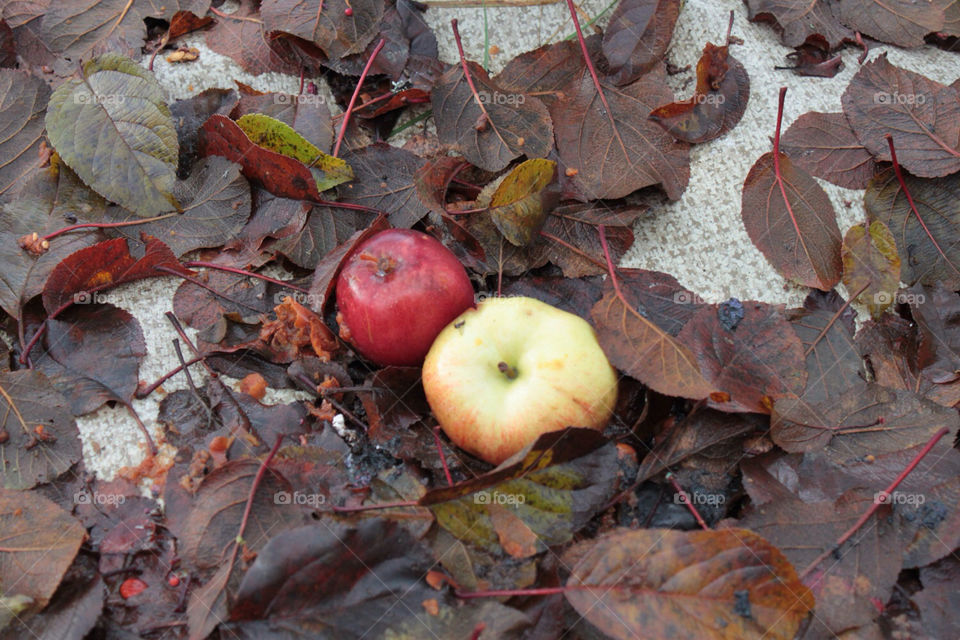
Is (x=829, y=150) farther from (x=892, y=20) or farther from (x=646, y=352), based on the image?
(x=646, y=352)

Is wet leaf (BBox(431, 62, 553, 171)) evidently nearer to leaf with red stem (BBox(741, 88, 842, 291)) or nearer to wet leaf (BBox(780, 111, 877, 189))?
leaf with red stem (BBox(741, 88, 842, 291))

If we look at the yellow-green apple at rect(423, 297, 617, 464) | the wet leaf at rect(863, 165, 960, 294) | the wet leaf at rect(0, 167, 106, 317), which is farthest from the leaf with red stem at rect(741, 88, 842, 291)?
the wet leaf at rect(0, 167, 106, 317)

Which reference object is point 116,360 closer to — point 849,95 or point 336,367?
point 336,367

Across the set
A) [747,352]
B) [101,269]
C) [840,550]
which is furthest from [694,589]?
[101,269]

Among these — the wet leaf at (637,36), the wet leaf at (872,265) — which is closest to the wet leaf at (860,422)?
the wet leaf at (872,265)

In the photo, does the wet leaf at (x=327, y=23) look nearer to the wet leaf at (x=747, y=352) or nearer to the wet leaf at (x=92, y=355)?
the wet leaf at (x=92, y=355)

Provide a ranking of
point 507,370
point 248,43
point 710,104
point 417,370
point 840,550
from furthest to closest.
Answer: point 248,43, point 710,104, point 417,370, point 507,370, point 840,550
